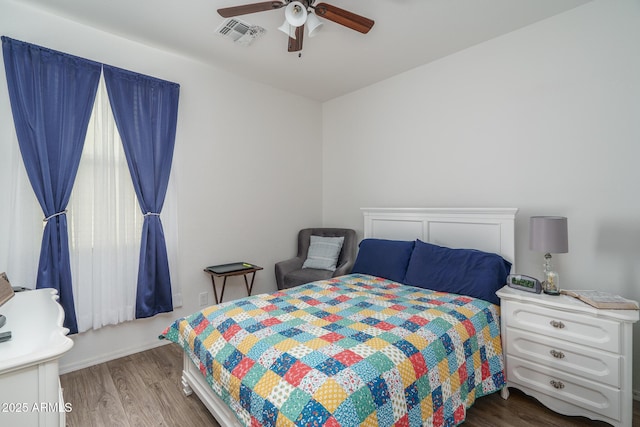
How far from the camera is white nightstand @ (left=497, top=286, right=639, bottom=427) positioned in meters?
1.63

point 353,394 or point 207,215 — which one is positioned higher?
point 207,215

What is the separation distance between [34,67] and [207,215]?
1.68 meters

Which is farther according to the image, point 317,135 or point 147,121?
point 317,135

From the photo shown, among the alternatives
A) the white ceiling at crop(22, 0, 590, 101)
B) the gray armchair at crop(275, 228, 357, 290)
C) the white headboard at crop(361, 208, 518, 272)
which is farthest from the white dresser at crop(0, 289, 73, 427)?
the white headboard at crop(361, 208, 518, 272)

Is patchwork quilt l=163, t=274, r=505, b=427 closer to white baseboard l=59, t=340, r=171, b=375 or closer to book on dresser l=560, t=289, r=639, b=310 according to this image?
book on dresser l=560, t=289, r=639, b=310

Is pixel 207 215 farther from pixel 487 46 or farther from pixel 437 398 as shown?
pixel 487 46

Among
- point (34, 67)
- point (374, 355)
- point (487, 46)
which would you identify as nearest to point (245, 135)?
point (34, 67)

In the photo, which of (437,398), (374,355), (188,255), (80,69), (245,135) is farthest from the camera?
(245,135)

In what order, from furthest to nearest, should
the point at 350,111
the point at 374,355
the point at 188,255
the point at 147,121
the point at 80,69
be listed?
the point at 350,111, the point at 188,255, the point at 147,121, the point at 80,69, the point at 374,355

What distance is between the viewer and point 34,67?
213cm

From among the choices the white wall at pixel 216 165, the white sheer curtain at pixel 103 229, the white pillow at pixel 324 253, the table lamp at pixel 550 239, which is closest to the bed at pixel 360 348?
the table lamp at pixel 550 239

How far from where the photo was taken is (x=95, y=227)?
7.95 feet

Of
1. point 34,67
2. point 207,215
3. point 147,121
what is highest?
point 34,67

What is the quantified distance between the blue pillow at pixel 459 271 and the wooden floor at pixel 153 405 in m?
0.67
